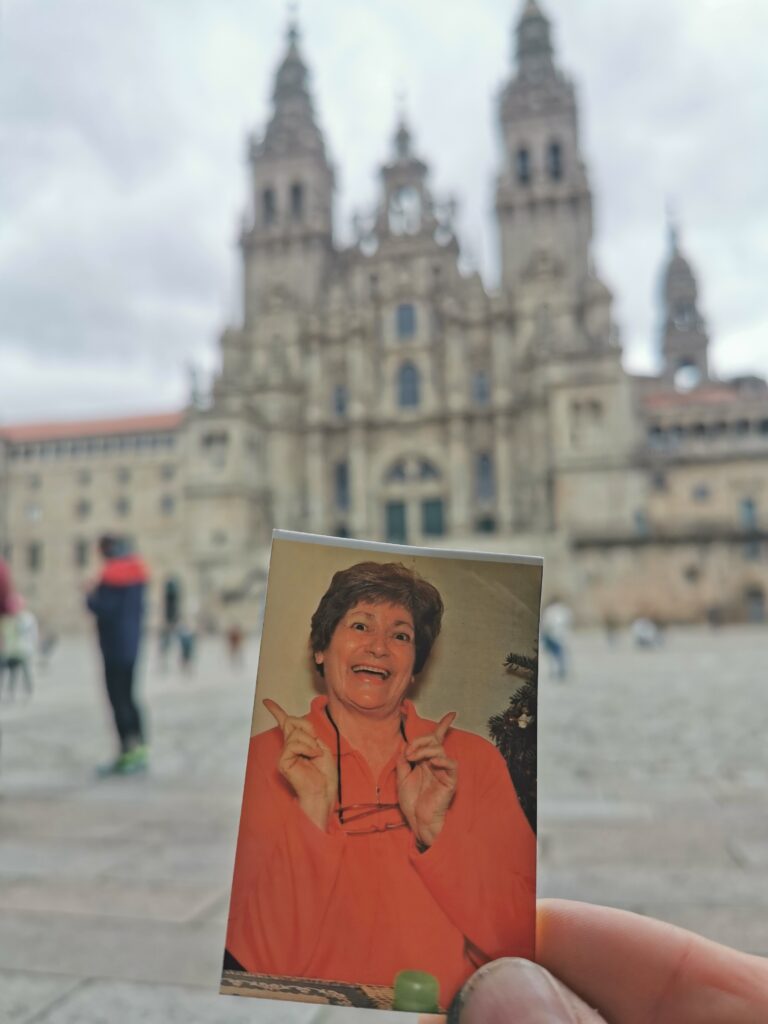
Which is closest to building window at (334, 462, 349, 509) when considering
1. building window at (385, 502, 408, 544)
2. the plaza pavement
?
building window at (385, 502, 408, 544)

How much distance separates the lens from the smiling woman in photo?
1203 mm

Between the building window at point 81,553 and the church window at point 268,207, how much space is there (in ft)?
68.9

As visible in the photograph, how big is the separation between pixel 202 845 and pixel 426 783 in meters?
3.45

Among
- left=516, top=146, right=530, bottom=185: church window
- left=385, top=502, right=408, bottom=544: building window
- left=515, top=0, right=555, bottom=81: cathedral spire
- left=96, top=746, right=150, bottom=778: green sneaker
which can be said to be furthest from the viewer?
left=515, top=0, right=555, bottom=81: cathedral spire

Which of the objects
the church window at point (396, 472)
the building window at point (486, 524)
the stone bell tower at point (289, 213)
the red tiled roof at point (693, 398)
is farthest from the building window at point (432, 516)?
the stone bell tower at point (289, 213)

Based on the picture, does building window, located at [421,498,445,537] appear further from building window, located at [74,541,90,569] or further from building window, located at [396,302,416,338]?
building window, located at [74,541,90,569]

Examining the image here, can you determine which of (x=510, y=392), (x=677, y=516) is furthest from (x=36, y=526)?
(x=677, y=516)

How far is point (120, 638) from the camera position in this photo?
6344mm

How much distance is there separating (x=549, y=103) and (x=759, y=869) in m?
46.0

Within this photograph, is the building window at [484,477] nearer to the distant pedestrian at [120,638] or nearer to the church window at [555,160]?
the church window at [555,160]

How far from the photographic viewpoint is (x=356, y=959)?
1.20m

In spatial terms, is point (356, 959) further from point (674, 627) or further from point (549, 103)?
point (549, 103)

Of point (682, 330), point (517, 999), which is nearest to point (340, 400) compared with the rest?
point (682, 330)

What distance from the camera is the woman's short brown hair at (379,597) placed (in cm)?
127
